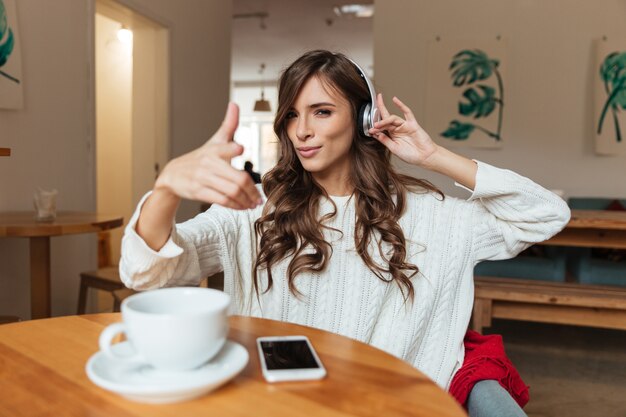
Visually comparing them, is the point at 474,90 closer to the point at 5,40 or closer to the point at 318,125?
the point at 5,40

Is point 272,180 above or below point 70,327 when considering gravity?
above

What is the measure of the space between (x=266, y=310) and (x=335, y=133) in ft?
1.45

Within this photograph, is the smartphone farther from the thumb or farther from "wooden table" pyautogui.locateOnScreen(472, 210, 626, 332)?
"wooden table" pyautogui.locateOnScreen(472, 210, 626, 332)

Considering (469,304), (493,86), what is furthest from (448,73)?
(469,304)

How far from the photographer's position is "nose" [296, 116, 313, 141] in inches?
49.4

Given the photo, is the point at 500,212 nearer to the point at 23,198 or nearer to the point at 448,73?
the point at 23,198

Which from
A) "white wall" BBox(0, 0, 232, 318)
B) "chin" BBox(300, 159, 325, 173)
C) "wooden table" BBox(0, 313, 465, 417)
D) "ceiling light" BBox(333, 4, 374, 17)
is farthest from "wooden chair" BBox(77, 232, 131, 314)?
"ceiling light" BBox(333, 4, 374, 17)

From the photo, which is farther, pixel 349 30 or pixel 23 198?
pixel 349 30

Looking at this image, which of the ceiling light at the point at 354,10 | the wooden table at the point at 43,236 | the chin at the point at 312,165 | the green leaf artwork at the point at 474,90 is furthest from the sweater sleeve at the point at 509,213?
the ceiling light at the point at 354,10

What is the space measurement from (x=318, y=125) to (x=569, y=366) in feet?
7.68

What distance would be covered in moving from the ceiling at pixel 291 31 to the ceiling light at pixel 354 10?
4.2 inches

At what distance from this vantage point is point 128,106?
5164 mm

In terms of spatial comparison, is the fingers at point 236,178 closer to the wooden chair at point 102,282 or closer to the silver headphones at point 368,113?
the silver headphones at point 368,113

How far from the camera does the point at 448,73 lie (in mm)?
4723
